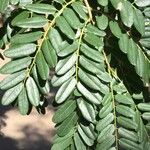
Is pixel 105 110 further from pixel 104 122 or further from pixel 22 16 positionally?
pixel 22 16

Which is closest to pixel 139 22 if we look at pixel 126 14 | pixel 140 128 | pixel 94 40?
pixel 126 14

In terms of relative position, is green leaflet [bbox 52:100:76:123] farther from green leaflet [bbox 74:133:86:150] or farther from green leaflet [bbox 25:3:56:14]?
green leaflet [bbox 25:3:56:14]

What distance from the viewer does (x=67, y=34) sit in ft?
4.04

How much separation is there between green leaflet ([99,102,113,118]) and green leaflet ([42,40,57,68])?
9.1 inches

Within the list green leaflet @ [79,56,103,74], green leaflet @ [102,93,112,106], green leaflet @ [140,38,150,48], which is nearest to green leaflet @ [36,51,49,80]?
green leaflet @ [79,56,103,74]

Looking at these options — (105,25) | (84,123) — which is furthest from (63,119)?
(105,25)

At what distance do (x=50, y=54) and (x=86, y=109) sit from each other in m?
0.19

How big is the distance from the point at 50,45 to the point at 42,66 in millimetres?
64

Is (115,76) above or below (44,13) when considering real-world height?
below

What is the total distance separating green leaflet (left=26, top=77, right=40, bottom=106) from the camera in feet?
4.19

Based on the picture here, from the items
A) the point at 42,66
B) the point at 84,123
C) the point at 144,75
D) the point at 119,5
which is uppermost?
the point at 119,5

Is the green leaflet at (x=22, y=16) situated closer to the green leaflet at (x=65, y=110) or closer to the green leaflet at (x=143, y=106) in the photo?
the green leaflet at (x=65, y=110)

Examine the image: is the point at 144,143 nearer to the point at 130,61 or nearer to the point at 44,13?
the point at 130,61

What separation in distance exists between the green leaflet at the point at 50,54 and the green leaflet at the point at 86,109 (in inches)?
5.6
